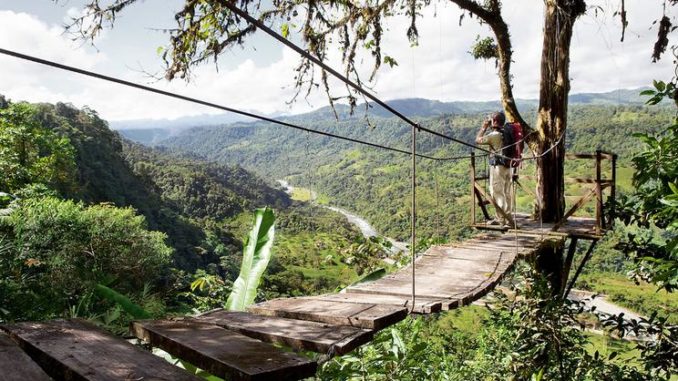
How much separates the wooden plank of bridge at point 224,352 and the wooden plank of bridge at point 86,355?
89 mm

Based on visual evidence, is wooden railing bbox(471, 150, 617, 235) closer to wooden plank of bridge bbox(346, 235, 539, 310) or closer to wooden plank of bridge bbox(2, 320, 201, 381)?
wooden plank of bridge bbox(346, 235, 539, 310)

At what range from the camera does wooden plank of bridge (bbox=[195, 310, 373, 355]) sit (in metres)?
1.41

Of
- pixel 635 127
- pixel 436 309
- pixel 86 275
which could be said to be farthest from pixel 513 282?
pixel 635 127

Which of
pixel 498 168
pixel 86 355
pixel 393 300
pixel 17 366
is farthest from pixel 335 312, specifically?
pixel 498 168

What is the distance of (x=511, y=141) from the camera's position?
17.5 ft

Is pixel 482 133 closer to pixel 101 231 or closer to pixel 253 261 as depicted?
pixel 253 261

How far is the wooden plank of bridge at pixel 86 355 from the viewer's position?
41.7 inches

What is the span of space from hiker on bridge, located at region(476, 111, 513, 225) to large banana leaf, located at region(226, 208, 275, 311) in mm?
2983

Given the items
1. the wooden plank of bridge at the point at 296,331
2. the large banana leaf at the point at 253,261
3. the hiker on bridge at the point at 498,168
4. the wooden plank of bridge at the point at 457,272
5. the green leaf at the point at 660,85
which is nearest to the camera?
the wooden plank of bridge at the point at 296,331

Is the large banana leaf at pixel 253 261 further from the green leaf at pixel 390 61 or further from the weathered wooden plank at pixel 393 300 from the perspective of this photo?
the green leaf at pixel 390 61

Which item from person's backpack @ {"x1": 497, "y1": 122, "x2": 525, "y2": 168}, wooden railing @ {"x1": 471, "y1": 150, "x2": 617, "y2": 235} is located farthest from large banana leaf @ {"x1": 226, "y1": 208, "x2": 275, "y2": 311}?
person's backpack @ {"x1": 497, "y1": 122, "x2": 525, "y2": 168}

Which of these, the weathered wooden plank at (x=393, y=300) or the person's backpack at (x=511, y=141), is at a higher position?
the person's backpack at (x=511, y=141)

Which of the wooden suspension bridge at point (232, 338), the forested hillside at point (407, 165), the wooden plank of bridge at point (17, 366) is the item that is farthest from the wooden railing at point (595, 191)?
the forested hillside at point (407, 165)

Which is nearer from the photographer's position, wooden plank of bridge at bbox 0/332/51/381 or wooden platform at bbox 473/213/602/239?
wooden plank of bridge at bbox 0/332/51/381
